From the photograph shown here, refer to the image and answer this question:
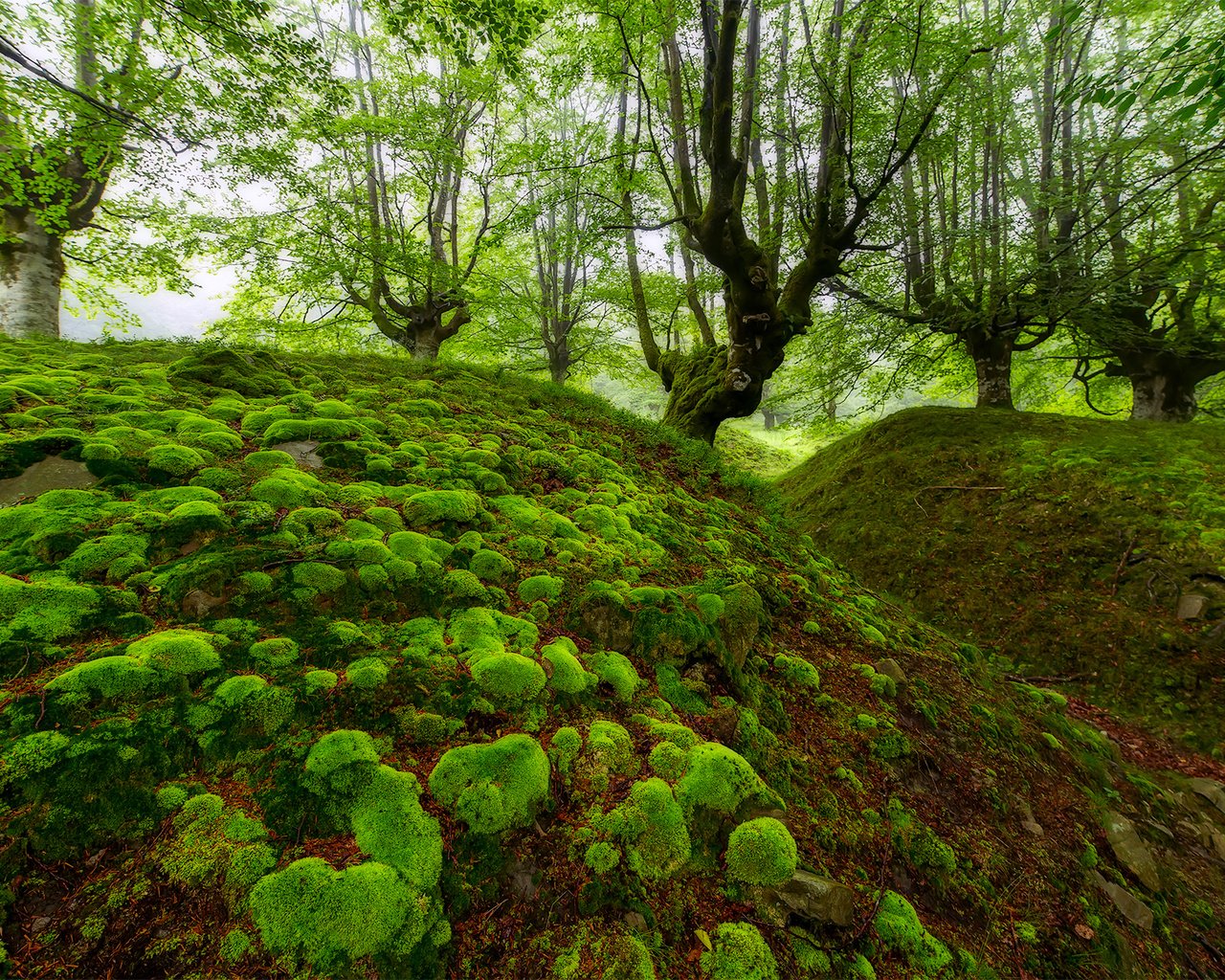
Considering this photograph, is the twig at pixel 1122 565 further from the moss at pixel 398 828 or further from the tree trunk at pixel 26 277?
the tree trunk at pixel 26 277

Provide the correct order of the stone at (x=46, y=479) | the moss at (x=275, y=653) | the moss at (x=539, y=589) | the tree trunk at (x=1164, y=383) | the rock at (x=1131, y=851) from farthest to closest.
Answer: the tree trunk at (x=1164, y=383), the moss at (x=539, y=589), the rock at (x=1131, y=851), the stone at (x=46, y=479), the moss at (x=275, y=653)

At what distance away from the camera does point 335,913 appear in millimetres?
1509

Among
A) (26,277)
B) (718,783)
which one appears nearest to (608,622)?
(718,783)

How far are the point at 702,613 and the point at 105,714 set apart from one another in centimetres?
304

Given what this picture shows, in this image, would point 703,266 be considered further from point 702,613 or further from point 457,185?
point 702,613

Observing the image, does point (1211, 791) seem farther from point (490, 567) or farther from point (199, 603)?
point (199, 603)

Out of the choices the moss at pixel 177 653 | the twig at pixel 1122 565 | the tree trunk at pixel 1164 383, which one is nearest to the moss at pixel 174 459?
the moss at pixel 177 653

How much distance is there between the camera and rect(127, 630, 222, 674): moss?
202 centimetres

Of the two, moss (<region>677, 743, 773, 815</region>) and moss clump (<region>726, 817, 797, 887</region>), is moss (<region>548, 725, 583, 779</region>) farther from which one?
moss clump (<region>726, 817, 797, 887</region>)

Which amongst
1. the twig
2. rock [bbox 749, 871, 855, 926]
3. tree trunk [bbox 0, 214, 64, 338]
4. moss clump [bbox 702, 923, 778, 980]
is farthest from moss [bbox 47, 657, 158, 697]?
the twig

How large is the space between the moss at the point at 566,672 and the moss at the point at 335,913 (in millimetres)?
1067

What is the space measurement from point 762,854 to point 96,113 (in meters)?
11.3

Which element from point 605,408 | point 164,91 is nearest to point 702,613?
point 605,408

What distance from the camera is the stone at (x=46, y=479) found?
9.36 feet
